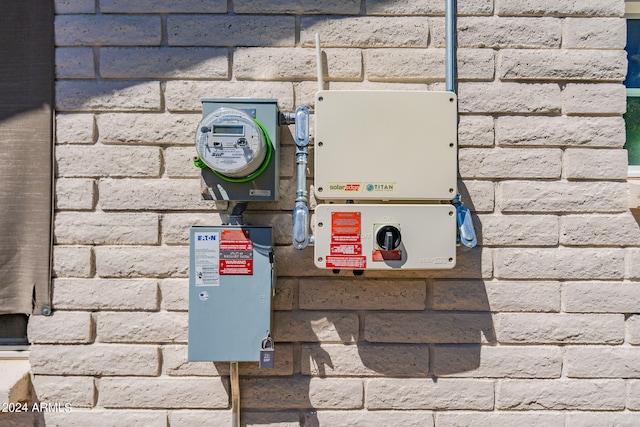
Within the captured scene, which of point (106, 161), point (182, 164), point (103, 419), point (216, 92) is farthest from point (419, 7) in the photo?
point (103, 419)

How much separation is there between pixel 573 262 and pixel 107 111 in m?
1.80

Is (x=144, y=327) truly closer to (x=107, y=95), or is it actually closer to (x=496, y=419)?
(x=107, y=95)

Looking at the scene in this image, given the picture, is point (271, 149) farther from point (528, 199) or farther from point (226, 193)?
point (528, 199)

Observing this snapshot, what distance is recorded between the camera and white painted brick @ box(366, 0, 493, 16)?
1.68 meters

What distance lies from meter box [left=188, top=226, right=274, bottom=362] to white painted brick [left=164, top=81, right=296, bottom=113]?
16.7 inches

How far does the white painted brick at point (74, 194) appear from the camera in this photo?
1.68 meters

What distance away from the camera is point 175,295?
1666 millimetres

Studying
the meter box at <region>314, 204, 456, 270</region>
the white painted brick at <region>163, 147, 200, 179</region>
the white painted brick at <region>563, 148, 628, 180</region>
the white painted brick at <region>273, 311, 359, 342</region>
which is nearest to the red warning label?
the meter box at <region>314, 204, 456, 270</region>

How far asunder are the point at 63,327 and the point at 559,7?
2168 mm

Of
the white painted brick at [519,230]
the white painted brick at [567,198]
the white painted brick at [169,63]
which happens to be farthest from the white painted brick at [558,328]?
the white painted brick at [169,63]

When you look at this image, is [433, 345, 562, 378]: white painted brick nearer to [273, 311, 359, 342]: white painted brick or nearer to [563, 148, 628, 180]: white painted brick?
[273, 311, 359, 342]: white painted brick

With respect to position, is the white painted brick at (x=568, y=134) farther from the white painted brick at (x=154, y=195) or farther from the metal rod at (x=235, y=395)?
the metal rod at (x=235, y=395)

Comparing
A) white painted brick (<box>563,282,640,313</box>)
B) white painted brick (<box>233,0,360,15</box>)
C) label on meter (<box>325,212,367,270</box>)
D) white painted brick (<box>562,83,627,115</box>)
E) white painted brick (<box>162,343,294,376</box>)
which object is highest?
white painted brick (<box>233,0,360,15</box>)

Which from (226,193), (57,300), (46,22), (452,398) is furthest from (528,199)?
(46,22)
